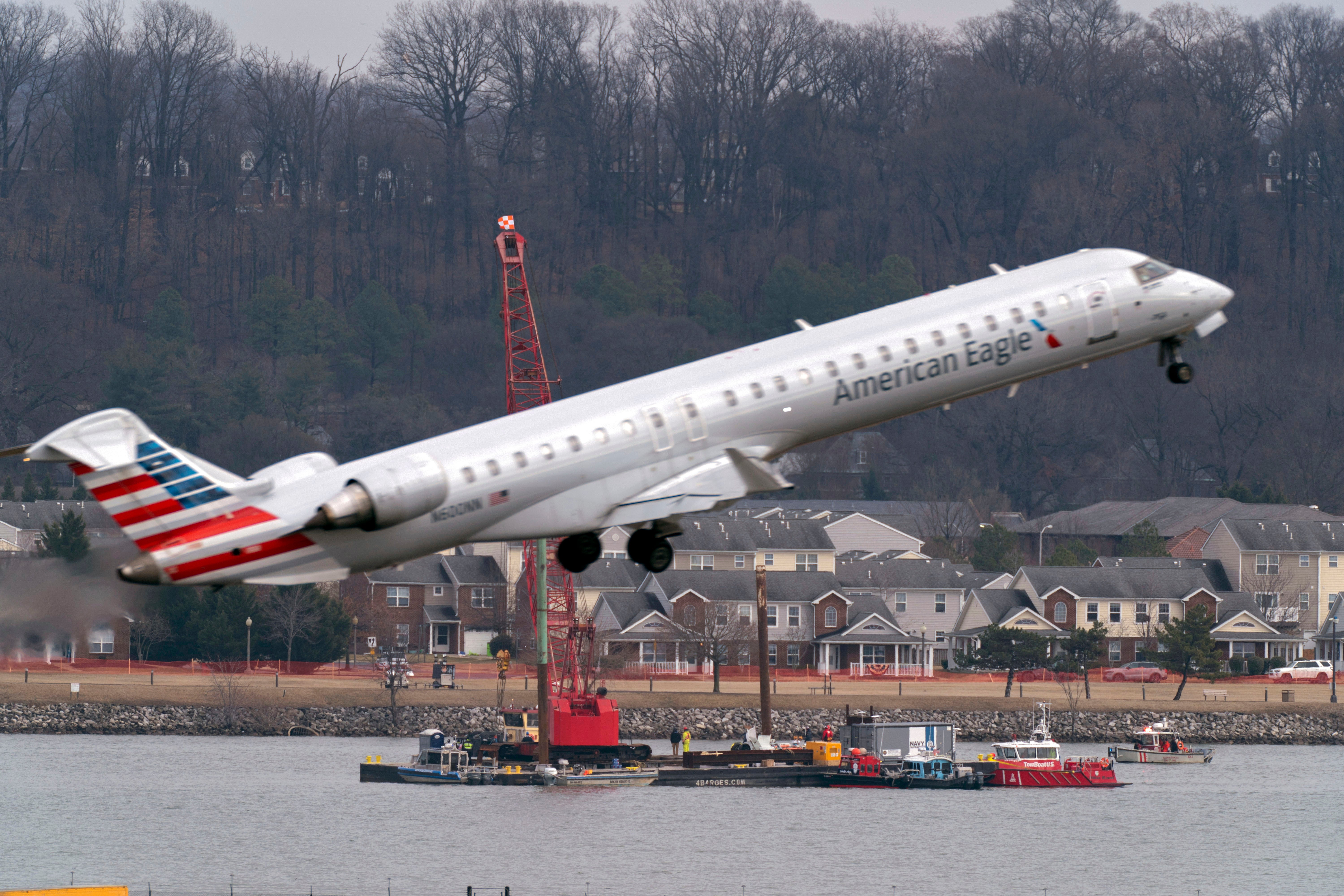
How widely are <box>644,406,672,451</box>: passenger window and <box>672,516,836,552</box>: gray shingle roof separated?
141 metres

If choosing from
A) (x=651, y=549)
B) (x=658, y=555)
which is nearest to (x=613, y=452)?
(x=651, y=549)

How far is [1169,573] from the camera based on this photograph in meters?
194

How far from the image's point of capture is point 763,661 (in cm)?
14188

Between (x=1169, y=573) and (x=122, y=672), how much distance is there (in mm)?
91848

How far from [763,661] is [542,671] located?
15.4m

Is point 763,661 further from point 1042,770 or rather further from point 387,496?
point 387,496

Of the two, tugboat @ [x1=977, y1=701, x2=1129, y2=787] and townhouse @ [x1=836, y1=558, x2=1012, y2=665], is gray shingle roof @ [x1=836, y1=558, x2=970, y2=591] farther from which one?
tugboat @ [x1=977, y1=701, x2=1129, y2=787]

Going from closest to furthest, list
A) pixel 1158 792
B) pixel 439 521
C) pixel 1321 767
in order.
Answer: pixel 439 521, pixel 1158 792, pixel 1321 767

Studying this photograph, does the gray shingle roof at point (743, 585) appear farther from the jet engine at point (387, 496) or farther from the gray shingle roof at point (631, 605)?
the jet engine at point (387, 496)

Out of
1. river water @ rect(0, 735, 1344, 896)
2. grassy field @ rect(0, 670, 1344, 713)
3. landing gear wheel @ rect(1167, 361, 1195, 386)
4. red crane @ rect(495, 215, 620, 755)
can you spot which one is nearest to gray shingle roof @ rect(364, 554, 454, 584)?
grassy field @ rect(0, 670, 1344, 713)

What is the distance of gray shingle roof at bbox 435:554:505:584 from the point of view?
187625 mm

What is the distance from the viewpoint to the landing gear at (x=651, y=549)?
47.4 metres

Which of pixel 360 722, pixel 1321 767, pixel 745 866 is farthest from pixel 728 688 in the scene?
pixel 745 866

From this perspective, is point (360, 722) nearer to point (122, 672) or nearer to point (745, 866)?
point (122, 672)
